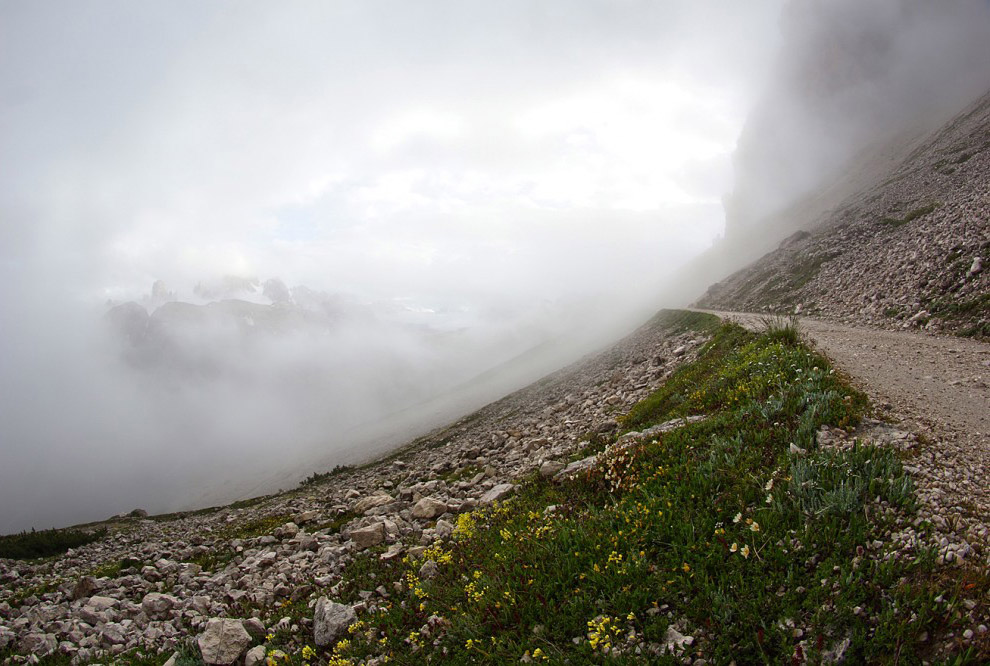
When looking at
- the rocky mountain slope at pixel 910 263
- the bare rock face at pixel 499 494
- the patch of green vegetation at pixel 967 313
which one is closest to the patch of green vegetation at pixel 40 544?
the bare rock face at pixel 499 494

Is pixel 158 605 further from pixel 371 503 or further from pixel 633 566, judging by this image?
pixel 633 566

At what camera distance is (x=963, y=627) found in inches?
141

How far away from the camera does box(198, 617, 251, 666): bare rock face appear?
689 cm

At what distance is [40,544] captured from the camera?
21375mm

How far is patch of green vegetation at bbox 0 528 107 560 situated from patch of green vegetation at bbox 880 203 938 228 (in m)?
65.2

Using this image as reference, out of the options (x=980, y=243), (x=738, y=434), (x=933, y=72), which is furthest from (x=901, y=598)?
(x=933, y=72)

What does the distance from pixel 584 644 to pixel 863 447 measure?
5.04 meters

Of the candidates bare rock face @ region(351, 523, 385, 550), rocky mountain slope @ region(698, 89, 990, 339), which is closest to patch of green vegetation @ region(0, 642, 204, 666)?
bare rock face @ region(351, 523, 385, 550)

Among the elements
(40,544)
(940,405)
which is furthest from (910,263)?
(40,544)

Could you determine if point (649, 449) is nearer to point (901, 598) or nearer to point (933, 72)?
point (901, 598)

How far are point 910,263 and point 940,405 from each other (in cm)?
2237

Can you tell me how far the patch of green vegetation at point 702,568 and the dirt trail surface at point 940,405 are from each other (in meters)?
0.42

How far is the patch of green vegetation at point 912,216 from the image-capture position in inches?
1517

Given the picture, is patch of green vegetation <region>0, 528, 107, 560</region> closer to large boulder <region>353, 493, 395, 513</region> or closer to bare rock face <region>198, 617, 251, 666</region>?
large boulder <region>353, 493, 395, 513</region>
